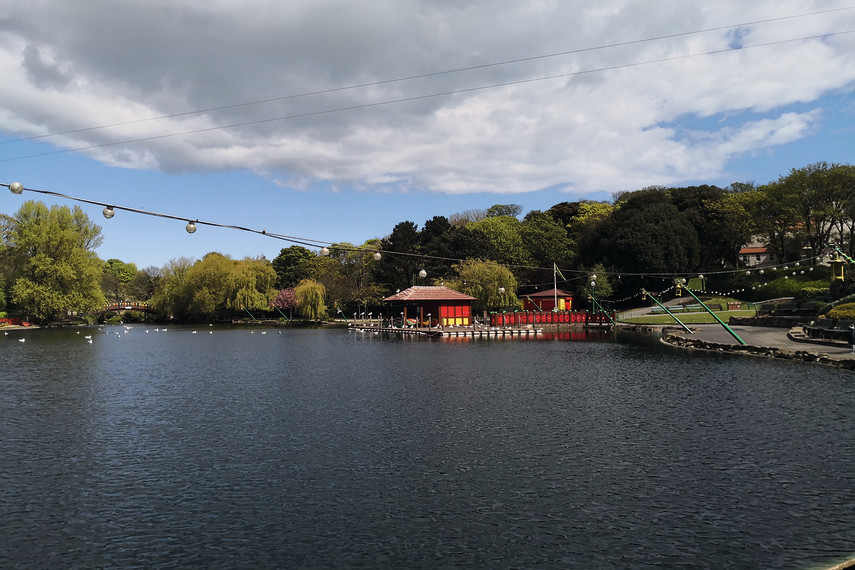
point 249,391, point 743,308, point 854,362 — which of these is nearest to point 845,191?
point 743,308

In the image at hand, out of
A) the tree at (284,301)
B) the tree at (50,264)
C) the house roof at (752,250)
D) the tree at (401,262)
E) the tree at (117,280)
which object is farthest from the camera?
the tree at (117,280)

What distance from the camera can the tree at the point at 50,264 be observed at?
230 ft

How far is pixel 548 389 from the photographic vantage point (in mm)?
20953

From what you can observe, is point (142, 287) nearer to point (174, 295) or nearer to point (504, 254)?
point (174, 295)

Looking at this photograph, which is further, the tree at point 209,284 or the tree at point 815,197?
the tree at point 209,284

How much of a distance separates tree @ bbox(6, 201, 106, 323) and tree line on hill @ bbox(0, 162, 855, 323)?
0.16 m

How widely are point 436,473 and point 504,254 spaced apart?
2700 inches

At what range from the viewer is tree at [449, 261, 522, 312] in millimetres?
66250

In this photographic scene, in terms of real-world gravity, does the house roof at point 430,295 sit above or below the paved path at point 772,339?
above

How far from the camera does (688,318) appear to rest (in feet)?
179

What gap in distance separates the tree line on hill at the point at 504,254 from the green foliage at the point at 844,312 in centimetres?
2898

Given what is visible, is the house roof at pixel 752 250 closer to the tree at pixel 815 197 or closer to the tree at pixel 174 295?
the tree at pixel 815 197

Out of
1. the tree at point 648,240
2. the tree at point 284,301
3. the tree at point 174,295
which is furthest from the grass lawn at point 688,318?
the tree at point 174,295

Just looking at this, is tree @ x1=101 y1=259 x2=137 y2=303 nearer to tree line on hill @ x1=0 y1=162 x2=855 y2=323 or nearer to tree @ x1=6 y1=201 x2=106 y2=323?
tree line on hill @ x1=0 y1=162 x2=855 y2=323
